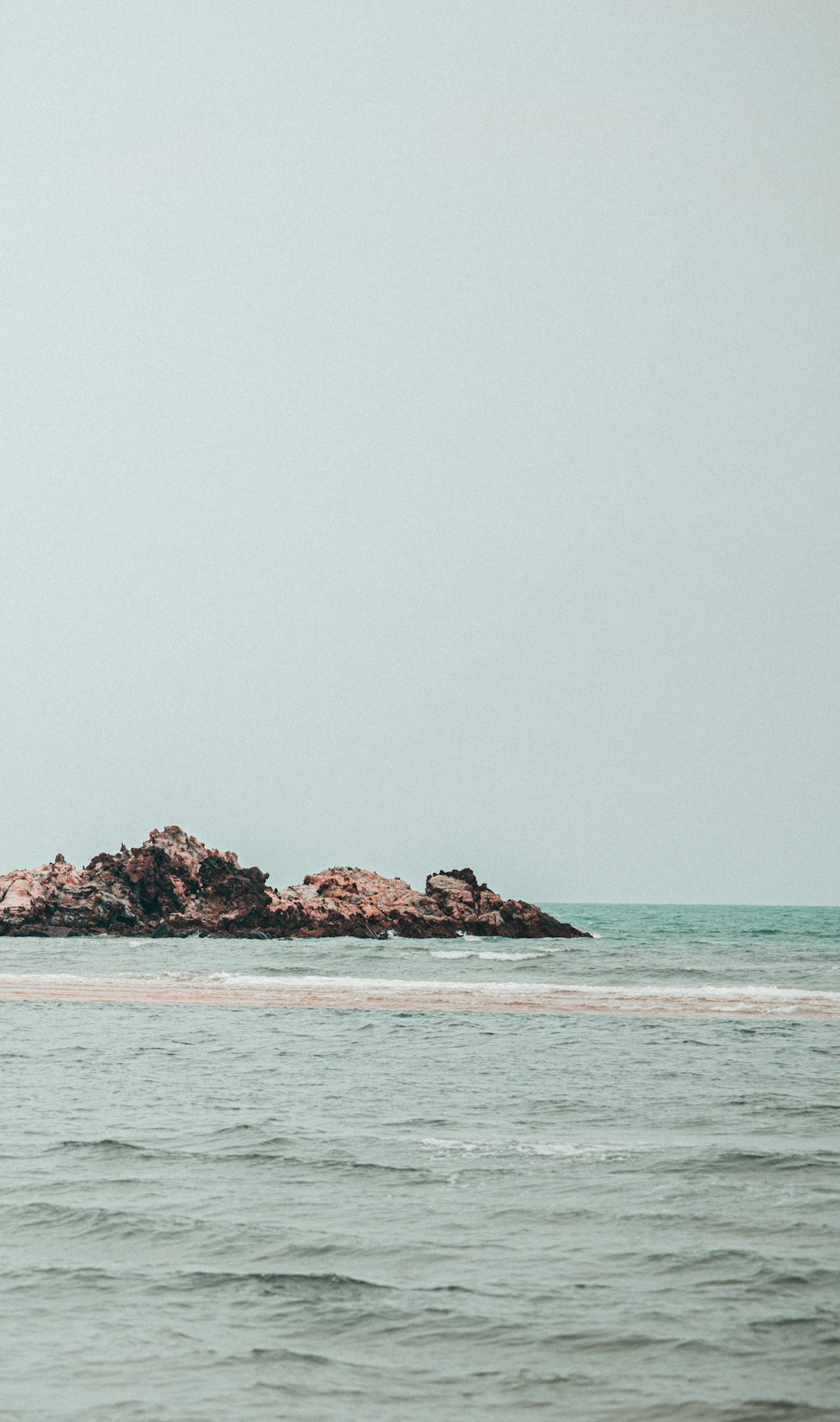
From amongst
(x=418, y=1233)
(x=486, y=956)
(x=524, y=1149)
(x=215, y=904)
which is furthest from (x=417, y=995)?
(x=215, y=904)

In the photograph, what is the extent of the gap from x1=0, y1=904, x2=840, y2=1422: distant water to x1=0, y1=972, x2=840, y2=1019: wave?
10236 mm

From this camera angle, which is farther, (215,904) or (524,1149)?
(215,904)

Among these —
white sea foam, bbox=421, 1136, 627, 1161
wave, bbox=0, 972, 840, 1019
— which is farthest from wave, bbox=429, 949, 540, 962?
white sea foam, bbox=421, 1136, 627, 1161

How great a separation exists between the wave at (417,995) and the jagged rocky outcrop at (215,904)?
30657 mm

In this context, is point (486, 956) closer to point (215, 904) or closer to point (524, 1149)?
point (215, 904)

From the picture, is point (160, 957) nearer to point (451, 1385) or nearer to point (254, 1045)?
point (254, 1045)

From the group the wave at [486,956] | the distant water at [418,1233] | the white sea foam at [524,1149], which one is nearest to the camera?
the distant water at [418,1233]

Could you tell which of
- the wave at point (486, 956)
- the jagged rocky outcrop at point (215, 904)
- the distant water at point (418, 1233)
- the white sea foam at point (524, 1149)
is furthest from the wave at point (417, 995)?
the jagged rocky outcrop at point (215, 904)

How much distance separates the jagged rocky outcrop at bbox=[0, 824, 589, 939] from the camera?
80250mm

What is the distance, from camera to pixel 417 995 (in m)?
41.3

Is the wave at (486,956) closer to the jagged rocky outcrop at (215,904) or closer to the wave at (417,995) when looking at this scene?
the wave at (417,995)

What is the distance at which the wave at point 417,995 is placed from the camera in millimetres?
36875

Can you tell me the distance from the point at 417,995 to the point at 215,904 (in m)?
43.9

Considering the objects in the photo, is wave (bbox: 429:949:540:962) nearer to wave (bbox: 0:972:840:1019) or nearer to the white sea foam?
wave (bbox: 0:972:840:1019)
